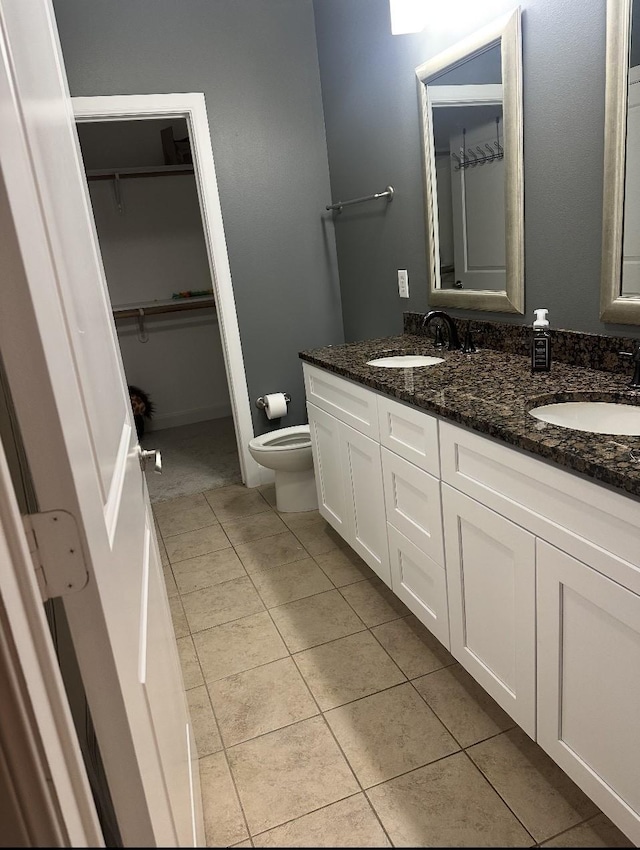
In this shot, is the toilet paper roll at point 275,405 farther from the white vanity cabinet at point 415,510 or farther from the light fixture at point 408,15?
the light fixture at point 408,15

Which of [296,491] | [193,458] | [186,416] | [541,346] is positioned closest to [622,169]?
[541,346]

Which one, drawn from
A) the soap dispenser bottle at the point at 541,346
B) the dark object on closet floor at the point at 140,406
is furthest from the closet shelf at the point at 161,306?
the soap dispenser bottle at the point at 541,346

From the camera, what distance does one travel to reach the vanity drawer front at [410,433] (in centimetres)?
172

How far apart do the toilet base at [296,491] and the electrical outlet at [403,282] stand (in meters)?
0.97

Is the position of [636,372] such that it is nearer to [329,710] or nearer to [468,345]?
[468,345]

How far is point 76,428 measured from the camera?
2.10 ft

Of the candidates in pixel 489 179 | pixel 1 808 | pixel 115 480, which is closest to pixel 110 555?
pixel 115 480

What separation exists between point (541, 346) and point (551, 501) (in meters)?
0.70

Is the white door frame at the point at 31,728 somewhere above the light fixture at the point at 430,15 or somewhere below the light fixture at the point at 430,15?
below

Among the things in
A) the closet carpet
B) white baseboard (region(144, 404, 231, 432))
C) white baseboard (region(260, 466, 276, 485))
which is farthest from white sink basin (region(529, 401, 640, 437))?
white baseboard (region(144, 404, 231, 432))

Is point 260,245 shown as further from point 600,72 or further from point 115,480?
point 115,480

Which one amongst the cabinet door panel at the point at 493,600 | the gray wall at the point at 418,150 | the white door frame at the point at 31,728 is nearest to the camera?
the white door frame at the point at 31,728

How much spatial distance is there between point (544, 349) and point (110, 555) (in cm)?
149

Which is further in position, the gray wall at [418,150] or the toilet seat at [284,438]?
the toilet seat at [284,438]
